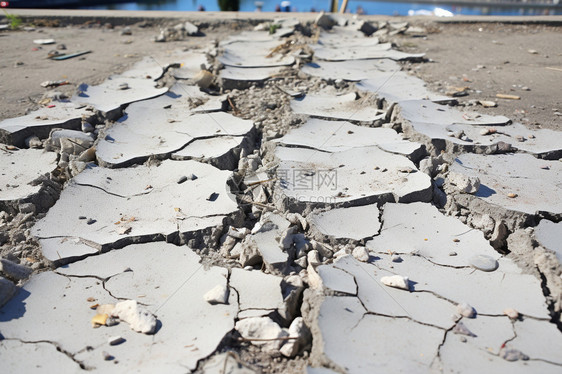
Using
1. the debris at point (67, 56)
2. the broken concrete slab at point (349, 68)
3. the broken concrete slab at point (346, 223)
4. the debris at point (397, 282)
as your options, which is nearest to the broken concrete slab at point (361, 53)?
the broken concrete slab at point (349, 68)

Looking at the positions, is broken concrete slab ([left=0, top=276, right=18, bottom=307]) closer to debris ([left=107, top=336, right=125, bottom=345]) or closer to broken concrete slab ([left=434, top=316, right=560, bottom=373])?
debris ([left=107, top=336, right=125, bottom=345])

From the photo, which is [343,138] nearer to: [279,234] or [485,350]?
[279,234]

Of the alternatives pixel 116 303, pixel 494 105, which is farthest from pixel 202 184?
pixel 494 105

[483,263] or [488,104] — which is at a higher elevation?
[488,104]

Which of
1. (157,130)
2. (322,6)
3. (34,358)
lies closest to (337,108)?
(157,130)

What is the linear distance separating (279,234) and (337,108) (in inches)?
57.6

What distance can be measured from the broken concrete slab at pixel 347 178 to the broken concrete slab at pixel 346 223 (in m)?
0.05

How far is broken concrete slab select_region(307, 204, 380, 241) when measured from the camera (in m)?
1.97

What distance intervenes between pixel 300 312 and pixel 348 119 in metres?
1.60

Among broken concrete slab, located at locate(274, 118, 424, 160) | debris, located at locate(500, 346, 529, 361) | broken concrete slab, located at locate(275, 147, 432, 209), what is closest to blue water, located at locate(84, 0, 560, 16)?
Result: broken concrete slab, located at locate(274, 118, 424, 160)

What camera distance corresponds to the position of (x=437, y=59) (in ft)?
14.2

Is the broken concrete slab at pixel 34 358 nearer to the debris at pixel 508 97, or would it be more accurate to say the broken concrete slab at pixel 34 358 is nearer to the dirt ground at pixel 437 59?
the dirt ground at pixel 437 59

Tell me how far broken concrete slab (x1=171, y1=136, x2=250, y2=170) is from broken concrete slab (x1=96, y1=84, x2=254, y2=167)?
2.0 inches

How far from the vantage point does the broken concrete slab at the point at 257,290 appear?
1.61 m
